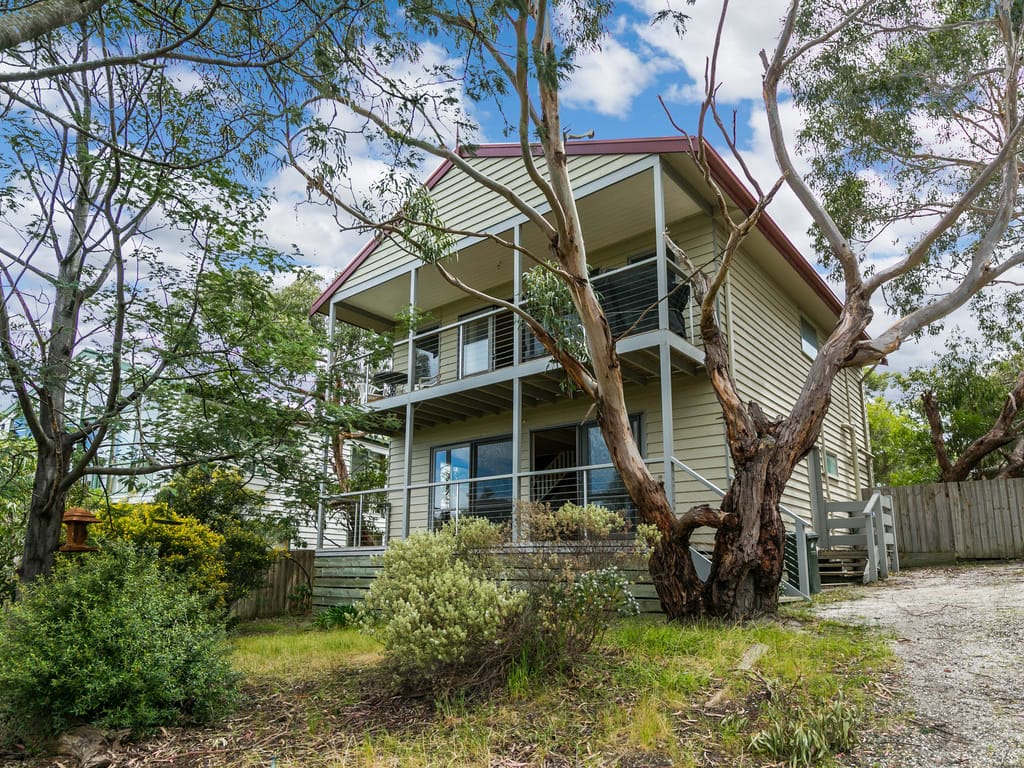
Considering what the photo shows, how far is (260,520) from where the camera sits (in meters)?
11.2

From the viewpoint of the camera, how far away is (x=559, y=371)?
36.9 feet

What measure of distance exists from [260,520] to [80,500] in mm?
2885

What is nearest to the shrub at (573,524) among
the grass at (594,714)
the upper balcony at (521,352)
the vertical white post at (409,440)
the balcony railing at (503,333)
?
the grass at (594,714)

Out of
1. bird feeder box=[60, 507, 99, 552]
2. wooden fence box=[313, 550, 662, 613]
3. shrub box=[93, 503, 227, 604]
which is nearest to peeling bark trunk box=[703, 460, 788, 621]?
wooden fence box=[313, 550, 662, 613]

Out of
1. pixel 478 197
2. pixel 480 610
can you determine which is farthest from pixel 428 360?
pixel 480 610

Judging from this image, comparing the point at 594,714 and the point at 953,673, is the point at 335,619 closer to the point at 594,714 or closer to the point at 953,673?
the point at 594,714

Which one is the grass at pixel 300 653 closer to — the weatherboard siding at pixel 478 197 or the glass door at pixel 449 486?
the glass door at pixel 449 486

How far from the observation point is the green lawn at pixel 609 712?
13.3 feet

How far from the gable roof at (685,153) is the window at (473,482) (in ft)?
15.4

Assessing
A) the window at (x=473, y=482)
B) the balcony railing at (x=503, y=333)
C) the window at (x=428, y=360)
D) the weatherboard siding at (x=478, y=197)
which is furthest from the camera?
the window at (x=428, y=360)

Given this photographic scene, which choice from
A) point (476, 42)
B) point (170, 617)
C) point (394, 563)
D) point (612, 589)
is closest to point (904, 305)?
point (476, 42)

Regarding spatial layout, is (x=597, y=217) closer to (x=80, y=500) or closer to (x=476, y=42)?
(x=476, y=42)

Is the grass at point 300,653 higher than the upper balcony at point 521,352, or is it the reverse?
the upper balcony at point 521,352

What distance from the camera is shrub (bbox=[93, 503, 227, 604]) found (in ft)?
30.8
